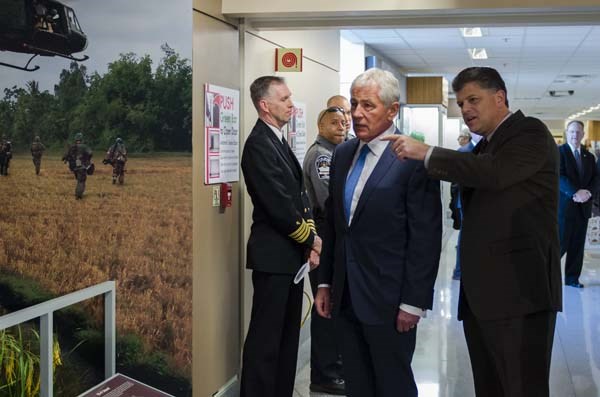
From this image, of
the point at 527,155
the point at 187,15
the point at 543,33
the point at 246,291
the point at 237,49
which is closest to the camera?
the point at 527,155

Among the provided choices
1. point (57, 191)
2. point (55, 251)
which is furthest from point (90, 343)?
point (57, 191)

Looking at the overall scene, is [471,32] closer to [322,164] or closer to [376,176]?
[322,164]

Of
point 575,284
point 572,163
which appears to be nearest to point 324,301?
point 572,163

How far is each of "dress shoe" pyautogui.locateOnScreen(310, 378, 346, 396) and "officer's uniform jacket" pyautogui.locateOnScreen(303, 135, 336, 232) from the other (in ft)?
2.97

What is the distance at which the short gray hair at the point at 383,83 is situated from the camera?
2.71 m

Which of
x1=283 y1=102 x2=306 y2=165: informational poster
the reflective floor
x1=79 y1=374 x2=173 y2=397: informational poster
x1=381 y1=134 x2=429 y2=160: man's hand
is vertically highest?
x1=283 y1=102 x2=306 y2=165: informational poster

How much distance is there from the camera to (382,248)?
107 inches

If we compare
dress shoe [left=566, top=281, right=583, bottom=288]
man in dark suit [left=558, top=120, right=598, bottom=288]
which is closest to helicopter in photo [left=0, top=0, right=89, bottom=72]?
man in dark suit [left=558, top=120, right=598, bottom=288]

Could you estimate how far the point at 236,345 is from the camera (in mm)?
4172

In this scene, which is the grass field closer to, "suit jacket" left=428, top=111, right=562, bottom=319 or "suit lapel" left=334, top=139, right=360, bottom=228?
"suit lapel" left=334, top=139, right=360, bottom=228

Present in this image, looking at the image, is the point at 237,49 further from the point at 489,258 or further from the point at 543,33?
the point at 543,33

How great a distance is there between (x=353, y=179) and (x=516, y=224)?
64cm

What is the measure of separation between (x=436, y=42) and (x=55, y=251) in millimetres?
7700

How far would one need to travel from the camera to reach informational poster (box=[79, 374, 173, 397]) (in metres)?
2.58
